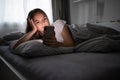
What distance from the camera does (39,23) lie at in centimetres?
148

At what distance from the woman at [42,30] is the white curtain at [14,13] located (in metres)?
1.47

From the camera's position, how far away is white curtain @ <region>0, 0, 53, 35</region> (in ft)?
9.93

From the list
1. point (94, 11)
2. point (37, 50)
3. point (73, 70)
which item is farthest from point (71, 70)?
point (94, 11)

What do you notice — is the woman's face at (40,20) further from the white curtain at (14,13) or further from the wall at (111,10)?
the white curtain at (14,13)

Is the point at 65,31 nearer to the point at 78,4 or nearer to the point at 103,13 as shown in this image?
the point at 103,13

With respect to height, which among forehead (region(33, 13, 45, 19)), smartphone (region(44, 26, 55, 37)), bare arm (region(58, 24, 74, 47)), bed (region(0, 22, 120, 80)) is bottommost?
bed (region(0, 22, 120, 80))

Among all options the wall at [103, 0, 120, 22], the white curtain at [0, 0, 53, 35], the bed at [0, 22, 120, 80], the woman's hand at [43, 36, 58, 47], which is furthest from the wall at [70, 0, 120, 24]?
the bed at [0, 22, 120, 80]

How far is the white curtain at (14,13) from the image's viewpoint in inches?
119

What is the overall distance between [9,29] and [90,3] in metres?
1.41

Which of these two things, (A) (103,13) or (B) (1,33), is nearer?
(A) (103,13)

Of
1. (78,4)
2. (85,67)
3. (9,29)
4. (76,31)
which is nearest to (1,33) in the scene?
(9,29)

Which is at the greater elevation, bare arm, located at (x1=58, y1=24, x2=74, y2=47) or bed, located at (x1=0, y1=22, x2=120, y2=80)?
bare arm, located at (x1=58, y1=24, x2=74, y2=47)

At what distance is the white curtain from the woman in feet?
4.81

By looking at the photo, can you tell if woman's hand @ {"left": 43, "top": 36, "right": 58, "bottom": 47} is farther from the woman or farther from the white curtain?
the white curtain
